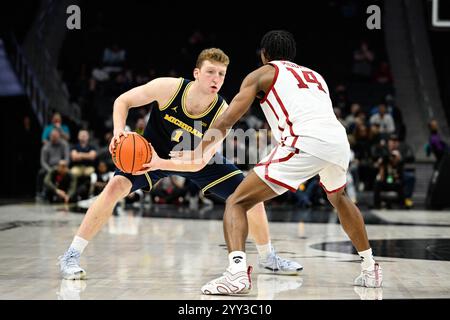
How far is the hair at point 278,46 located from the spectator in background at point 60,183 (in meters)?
9.97

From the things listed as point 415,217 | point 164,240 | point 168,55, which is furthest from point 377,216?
point 168,55

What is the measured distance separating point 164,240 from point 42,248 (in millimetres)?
1417

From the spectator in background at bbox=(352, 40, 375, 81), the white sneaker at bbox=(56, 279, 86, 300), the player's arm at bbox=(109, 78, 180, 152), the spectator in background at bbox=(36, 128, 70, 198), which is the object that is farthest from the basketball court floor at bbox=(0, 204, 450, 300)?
the spectator in background at bbox=(352, 40, 375, 81)

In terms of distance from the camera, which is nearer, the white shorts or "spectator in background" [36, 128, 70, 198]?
the white shorts

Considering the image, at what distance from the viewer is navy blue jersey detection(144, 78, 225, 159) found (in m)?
6.21

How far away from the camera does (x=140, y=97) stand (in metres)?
6.05

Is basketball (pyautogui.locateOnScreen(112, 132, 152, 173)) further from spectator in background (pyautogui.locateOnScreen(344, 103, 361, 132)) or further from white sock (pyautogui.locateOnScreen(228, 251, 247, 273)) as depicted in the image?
spectator in background (pyautogui.locateOnScreen(344, 103, 361, 132))

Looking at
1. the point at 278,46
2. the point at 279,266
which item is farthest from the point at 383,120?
the point at 278,46

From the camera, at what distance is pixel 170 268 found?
6387mm

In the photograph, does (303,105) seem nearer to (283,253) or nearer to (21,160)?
(283,253)

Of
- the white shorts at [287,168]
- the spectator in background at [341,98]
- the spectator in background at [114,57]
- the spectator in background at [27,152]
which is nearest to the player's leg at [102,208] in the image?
the white shorts at [287,168]

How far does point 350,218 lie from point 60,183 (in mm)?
10362

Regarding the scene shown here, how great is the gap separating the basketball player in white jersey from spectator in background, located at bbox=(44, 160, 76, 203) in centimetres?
988
